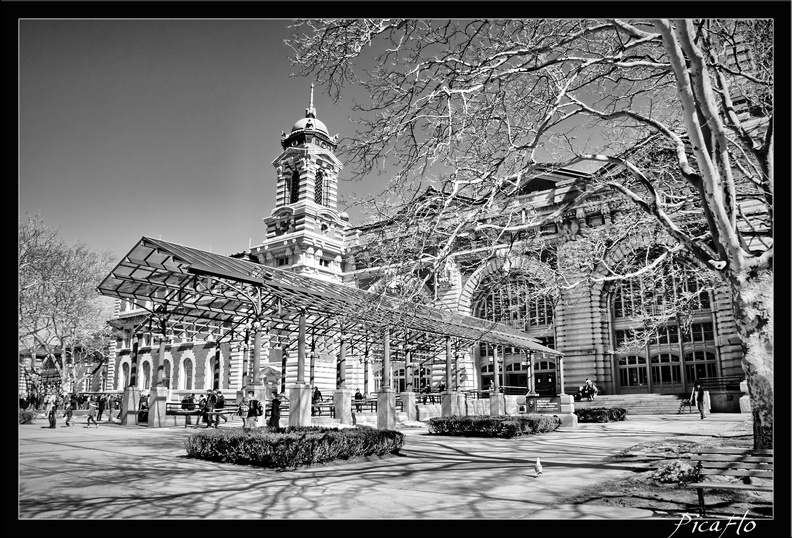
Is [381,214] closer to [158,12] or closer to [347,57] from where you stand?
[347,57]

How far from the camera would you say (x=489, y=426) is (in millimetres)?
20938

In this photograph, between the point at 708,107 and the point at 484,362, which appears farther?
the point at 484,362

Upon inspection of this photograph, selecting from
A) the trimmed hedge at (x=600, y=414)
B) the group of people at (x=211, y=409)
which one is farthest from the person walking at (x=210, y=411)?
the trimmed hedge at (x=600, y=414)

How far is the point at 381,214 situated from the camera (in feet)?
40.0

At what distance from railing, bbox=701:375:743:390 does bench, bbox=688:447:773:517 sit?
2786cm

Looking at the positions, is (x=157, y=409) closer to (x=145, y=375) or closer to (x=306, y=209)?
(x=306, y=209)

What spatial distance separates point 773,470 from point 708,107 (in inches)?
216

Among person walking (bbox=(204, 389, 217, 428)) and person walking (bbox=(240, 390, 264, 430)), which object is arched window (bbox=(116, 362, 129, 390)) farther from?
person walking (bbox=(240, 390, 264, 430))

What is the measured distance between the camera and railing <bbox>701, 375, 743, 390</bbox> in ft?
108

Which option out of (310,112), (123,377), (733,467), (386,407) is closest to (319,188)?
(310,112)

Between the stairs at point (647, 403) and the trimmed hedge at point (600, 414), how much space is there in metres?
2.29
